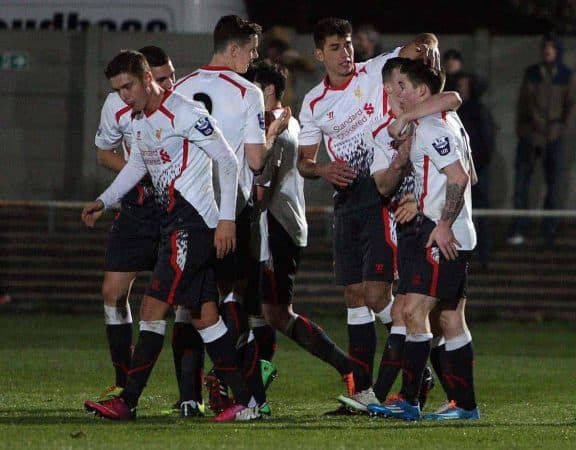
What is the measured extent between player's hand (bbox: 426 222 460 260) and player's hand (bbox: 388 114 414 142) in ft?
2.02

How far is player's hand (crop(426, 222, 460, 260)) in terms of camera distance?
29.1 feet

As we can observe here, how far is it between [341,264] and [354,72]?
1235 mm

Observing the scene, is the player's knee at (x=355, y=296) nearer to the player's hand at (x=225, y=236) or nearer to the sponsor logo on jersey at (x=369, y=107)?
the sponsor logo on jersey at (x=369, y=107)

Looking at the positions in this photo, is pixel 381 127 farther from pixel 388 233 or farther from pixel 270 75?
pixel 270 75

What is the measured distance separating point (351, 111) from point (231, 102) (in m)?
0.93

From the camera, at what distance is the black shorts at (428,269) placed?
9000mm

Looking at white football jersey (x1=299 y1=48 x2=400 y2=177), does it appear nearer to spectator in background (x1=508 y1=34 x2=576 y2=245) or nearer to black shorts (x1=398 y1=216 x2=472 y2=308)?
black shorts (x1=398 y1=216 x2=472 y2=308)

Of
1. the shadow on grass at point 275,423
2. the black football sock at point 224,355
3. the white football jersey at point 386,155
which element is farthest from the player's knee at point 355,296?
the black football sock at point 224,355

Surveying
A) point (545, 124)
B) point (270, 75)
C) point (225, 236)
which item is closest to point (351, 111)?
point (270, 75)

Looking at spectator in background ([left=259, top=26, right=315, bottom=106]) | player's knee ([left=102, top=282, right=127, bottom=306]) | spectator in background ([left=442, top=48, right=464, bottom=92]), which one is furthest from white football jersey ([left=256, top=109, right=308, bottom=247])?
spectator in background ([left=259, top=26, right=315, bottom=106])

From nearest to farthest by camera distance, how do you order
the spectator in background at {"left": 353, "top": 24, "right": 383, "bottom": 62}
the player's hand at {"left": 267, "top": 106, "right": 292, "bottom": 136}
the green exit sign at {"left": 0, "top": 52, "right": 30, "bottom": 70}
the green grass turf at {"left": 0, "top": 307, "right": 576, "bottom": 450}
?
the green grass turf at {"left": 0, "top": 307, "right": 576, "bottom": 450} < the player's hand at {"left": 267, "top": 106, "right": 292, "bottom": 136} < the spectator in background at {"left": 353, "top": 24, "right": 383, "bottom": 62} < the green exit sign at {"left": 0, "top": 52, "right": 30, "bottom": 70}

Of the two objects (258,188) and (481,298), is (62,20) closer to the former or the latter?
(481,298)

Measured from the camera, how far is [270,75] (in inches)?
401

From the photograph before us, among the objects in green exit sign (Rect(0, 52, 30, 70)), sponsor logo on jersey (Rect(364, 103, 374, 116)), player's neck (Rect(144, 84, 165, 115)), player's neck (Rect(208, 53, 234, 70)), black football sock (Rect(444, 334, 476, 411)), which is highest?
green exit sign (Rect(0, 52, 30, 70))
